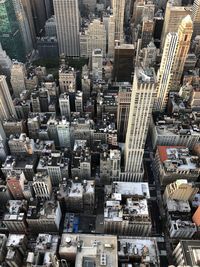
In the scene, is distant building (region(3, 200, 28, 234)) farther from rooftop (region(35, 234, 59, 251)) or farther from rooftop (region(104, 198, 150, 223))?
rooftop (region(104, 198, 150, 223))

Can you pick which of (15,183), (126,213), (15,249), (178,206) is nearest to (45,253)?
(15,249)

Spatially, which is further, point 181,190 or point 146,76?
point 181,190

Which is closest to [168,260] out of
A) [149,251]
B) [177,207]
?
[149,251]

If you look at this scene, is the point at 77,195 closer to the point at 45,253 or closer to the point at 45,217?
the point at 45,217

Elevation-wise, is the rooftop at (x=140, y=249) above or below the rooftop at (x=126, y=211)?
below

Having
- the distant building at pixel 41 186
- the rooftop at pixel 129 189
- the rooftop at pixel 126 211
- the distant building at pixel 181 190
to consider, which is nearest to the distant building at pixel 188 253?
the rooftop at pixel 126 211

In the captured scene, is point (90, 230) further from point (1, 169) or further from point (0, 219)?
point (1, 169)

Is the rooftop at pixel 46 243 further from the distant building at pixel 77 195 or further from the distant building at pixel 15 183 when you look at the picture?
the distant building at pixel 15 183

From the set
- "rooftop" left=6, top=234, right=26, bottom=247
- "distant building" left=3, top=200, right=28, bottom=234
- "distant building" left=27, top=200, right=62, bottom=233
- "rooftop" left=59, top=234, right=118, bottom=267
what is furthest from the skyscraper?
"rooftop" left=6, top=234, right=26, bottom=247

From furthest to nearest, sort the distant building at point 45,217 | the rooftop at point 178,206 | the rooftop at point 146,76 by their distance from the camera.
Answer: the rooftop at point 178,206, the distant building at point 45,217, the rooftop at point 146,76
